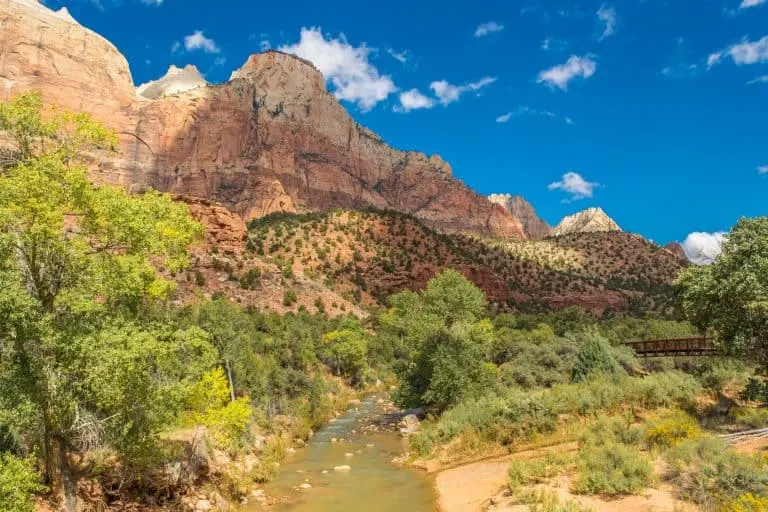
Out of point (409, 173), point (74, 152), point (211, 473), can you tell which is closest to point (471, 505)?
point (211, 473)

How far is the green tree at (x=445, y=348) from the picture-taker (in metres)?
25.7

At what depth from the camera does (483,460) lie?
19.7 metres

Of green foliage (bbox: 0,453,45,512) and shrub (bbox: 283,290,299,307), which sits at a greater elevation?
shrub (bbox: 283,290,299,307)

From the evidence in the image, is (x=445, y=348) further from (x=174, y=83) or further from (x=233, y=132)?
(x=174, y=83)

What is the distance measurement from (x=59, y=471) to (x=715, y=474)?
14.5 metres

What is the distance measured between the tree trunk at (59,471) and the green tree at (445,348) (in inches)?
693

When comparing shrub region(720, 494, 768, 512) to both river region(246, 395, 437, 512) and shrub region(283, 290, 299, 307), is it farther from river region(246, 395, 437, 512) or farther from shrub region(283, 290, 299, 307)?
shrub region(283, 290, 299, 307)

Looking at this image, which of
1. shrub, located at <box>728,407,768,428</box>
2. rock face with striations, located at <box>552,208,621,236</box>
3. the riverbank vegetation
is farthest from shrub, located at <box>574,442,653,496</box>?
rock face with striations, located at <box>552,208,621,236</box>

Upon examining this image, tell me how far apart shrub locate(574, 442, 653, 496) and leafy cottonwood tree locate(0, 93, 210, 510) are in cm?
1042

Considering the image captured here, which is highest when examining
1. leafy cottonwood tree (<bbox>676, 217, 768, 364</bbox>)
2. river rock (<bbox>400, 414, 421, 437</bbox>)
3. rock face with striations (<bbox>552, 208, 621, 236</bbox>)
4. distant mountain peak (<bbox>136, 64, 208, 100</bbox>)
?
distant mountain peak (<bbox>136, 64, 208, 100</bbox>)

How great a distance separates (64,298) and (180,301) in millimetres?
41424

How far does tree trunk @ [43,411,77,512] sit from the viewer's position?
10.3m

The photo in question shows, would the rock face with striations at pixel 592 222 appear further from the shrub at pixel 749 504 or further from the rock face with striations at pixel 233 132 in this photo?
the shrub at pixel 749 504

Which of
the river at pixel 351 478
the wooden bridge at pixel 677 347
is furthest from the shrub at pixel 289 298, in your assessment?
the wooden bridge at pixel 677 347
